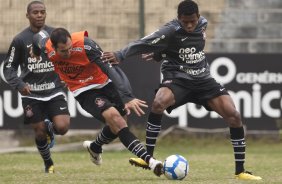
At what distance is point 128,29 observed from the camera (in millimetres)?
20375

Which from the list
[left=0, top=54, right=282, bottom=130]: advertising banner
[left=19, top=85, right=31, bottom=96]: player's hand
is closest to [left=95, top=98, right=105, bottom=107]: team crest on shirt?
[left=19, top=85, right=31, bottom=96]: player's hand

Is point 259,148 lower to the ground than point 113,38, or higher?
lower

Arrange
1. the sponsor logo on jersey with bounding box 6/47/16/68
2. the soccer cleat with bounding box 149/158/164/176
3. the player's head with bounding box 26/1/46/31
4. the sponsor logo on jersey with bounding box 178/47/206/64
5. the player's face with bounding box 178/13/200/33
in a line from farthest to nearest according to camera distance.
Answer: the player's head with bounding box 26/1/46/31, the sponsor logo on jersey with bounding box 6/47/16/68, the sponsor logo on jersey with bounding box 178/47/206/64, the player's face with bounding box 178/13/200/33, the soccer cleat with bounding box 149/158/164/176

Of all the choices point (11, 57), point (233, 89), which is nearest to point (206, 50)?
point (233, 89)

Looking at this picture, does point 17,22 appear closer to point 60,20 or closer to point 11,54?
point 60,20

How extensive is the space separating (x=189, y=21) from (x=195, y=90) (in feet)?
2.88

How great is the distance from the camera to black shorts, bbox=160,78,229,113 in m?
12.2

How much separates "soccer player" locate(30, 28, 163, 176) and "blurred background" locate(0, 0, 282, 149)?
6925 millimetres

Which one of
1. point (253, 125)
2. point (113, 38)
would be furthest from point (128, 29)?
point (253, 125)

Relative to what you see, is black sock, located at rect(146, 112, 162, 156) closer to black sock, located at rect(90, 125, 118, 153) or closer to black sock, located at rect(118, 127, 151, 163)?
black sock, located at rect(90, 125, 118, 153)

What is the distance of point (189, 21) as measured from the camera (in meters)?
12.0

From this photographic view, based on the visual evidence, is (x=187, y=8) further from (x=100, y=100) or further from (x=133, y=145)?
(x=133, y=145)

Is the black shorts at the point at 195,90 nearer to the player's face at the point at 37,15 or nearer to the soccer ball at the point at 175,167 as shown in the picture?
the soccer ball at the point at 175,167

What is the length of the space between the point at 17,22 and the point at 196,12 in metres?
8.99
